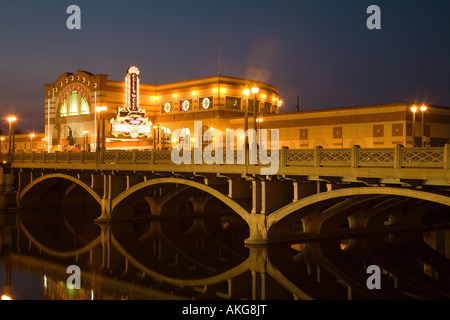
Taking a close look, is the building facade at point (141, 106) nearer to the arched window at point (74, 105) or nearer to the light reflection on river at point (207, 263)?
the arched window at point (74, 105)

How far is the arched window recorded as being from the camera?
219 ft

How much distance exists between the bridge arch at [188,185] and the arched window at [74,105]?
28152 mm

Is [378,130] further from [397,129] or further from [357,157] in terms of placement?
[357,157]

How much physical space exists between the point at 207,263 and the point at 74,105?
142 ft

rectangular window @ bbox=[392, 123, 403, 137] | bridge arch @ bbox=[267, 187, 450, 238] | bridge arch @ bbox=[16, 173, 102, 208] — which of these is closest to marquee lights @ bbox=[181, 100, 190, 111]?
bridge arch @ bbox=[16, 173, 102, 208]

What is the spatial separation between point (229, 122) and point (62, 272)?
3126cm

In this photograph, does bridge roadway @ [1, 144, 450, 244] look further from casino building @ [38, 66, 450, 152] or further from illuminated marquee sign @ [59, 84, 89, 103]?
illuminated marquee sign @ [59, 84, 89, 103]

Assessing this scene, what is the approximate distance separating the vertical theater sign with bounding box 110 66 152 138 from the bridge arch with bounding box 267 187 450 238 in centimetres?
3359

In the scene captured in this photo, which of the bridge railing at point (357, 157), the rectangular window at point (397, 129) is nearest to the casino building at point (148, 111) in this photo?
the rectangular window at point (397, 129)

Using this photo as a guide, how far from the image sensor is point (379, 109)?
131 feet

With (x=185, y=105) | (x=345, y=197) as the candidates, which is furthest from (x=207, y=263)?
(x=185, y=105)

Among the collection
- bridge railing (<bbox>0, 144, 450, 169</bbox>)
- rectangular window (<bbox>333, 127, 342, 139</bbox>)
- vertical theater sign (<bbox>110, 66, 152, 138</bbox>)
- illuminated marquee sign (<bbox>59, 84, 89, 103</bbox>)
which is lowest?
bridge railing (<bbox>0, 144, 450, 169</bbox>)
